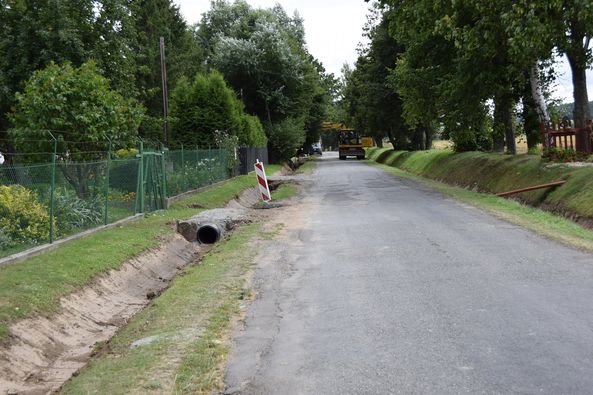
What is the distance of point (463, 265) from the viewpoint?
927 cm

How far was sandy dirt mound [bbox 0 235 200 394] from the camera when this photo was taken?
6.07m

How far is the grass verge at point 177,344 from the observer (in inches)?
199

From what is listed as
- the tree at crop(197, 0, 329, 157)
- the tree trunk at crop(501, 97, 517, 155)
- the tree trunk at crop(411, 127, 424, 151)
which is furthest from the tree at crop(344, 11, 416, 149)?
the tree trunk at crop(501, 97, 517, 155)

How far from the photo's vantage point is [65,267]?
9.41m

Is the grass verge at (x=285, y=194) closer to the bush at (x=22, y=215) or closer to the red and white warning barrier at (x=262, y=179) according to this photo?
the red and white warning barrier at (x=262, y=179)

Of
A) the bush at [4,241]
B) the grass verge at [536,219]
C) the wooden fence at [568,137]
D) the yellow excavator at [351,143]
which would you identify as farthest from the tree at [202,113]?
the yellow excavator at [351,143]

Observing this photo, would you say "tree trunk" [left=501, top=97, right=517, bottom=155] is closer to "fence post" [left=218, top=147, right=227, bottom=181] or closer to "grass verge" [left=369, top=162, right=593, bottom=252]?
"grass verge" [left=369, top=162, right=593, bottom=252]

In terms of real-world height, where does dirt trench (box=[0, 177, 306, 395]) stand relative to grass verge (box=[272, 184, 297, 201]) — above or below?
below

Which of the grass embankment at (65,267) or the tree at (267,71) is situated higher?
the tree at (267,71)

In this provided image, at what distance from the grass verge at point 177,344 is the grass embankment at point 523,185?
6.36 meters

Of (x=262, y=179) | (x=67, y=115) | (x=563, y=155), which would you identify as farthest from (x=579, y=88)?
(x=67, y=115)

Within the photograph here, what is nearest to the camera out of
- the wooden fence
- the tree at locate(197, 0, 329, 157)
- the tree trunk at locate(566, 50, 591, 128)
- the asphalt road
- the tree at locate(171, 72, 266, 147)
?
the asphalt road

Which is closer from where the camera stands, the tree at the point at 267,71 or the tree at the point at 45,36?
the tree at the point at 45,36

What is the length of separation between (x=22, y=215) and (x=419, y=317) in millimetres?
7057
